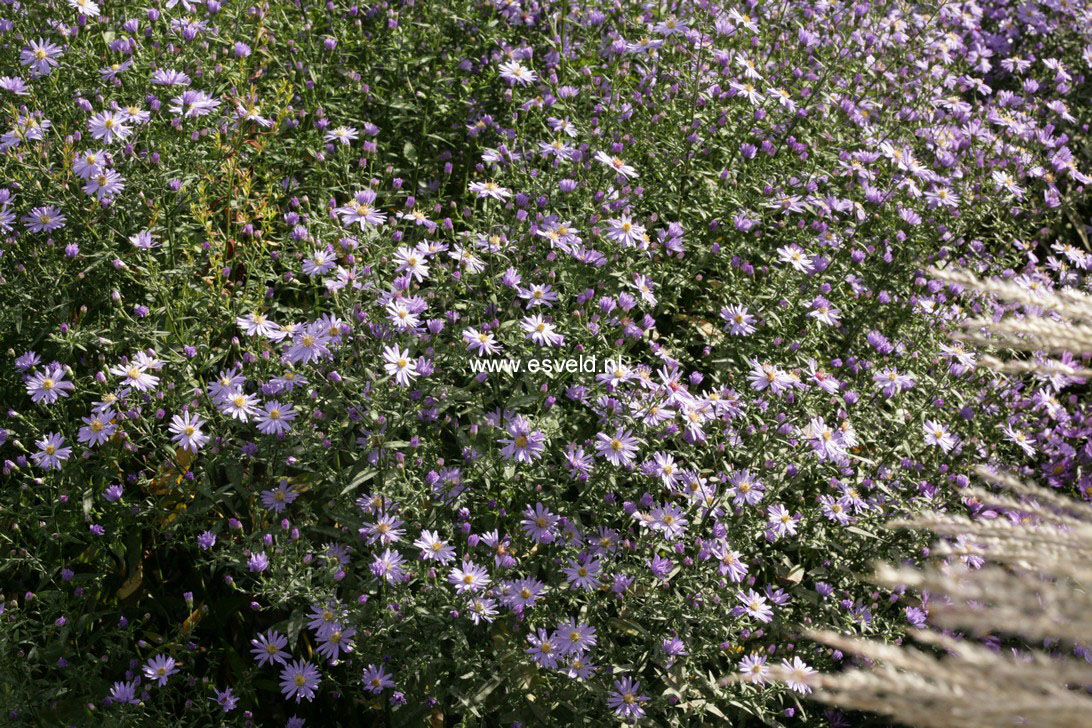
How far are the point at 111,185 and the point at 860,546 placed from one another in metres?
2.79

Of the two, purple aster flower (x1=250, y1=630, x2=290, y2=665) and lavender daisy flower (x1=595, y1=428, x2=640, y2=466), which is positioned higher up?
lavender daisy flower (x1=595, y1=428, x2=640, y2=466)

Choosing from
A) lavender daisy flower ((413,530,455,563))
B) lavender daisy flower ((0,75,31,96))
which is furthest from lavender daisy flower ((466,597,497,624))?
lavender daisy flower ((0,75,31,96))

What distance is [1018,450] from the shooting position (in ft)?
13.6

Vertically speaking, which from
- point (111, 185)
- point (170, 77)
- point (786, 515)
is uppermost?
point (170, 77)

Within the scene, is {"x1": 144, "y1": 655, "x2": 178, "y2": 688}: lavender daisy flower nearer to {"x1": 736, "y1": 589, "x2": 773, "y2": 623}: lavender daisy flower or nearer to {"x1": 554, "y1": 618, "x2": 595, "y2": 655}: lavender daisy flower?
{"x1": 554, "y1": 618, "x2": 595, "y2": 655}: lavender daisy flower

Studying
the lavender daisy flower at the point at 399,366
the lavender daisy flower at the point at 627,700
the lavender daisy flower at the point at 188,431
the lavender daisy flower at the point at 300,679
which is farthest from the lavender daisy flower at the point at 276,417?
the lavender daisy flower at the point at 627,700

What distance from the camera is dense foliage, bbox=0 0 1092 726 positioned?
9.93ft

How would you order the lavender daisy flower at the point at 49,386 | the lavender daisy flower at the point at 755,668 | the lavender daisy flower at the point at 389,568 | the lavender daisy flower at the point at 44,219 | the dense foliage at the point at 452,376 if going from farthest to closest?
the lavender daisy flower at the point at 44,219, the lavender daisy flower at the point at 49,386, the dense foliage at the point at 452,376, the lavender daisy flower at the point at 755,668, the lavender daisy flower at the point at 389,568

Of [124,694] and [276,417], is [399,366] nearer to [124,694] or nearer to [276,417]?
[276,417]

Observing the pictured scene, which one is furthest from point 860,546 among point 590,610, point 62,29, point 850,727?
point 62,29

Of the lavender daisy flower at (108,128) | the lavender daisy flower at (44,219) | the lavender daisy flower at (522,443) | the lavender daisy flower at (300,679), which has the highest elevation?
the lavender daisy flower at (108,128)

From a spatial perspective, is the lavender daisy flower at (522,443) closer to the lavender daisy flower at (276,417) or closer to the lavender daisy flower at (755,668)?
the lavender daisy flower at (276,417)

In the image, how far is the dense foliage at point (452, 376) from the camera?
9.93ft

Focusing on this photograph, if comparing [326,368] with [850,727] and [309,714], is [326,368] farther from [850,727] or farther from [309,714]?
[850,727]
